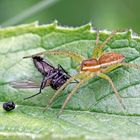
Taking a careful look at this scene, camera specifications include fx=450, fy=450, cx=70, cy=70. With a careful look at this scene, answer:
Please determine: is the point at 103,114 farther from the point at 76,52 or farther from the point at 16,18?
the point at 16,18

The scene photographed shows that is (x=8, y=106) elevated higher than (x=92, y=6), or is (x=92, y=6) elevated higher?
(x=92, y=6)

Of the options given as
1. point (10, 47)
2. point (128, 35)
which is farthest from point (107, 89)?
point (10, 47)

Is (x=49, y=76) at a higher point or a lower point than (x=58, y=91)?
higher

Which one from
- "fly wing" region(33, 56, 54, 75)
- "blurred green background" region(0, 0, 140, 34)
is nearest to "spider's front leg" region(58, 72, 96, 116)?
"fly wing" region(33, 56, 54, 75)

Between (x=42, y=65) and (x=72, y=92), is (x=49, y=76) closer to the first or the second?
(x=42, y=65)

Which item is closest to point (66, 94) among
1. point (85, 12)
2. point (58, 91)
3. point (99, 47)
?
point (58, 91)

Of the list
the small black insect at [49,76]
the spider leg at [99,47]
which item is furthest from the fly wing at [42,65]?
the spider leg at [99,47]
